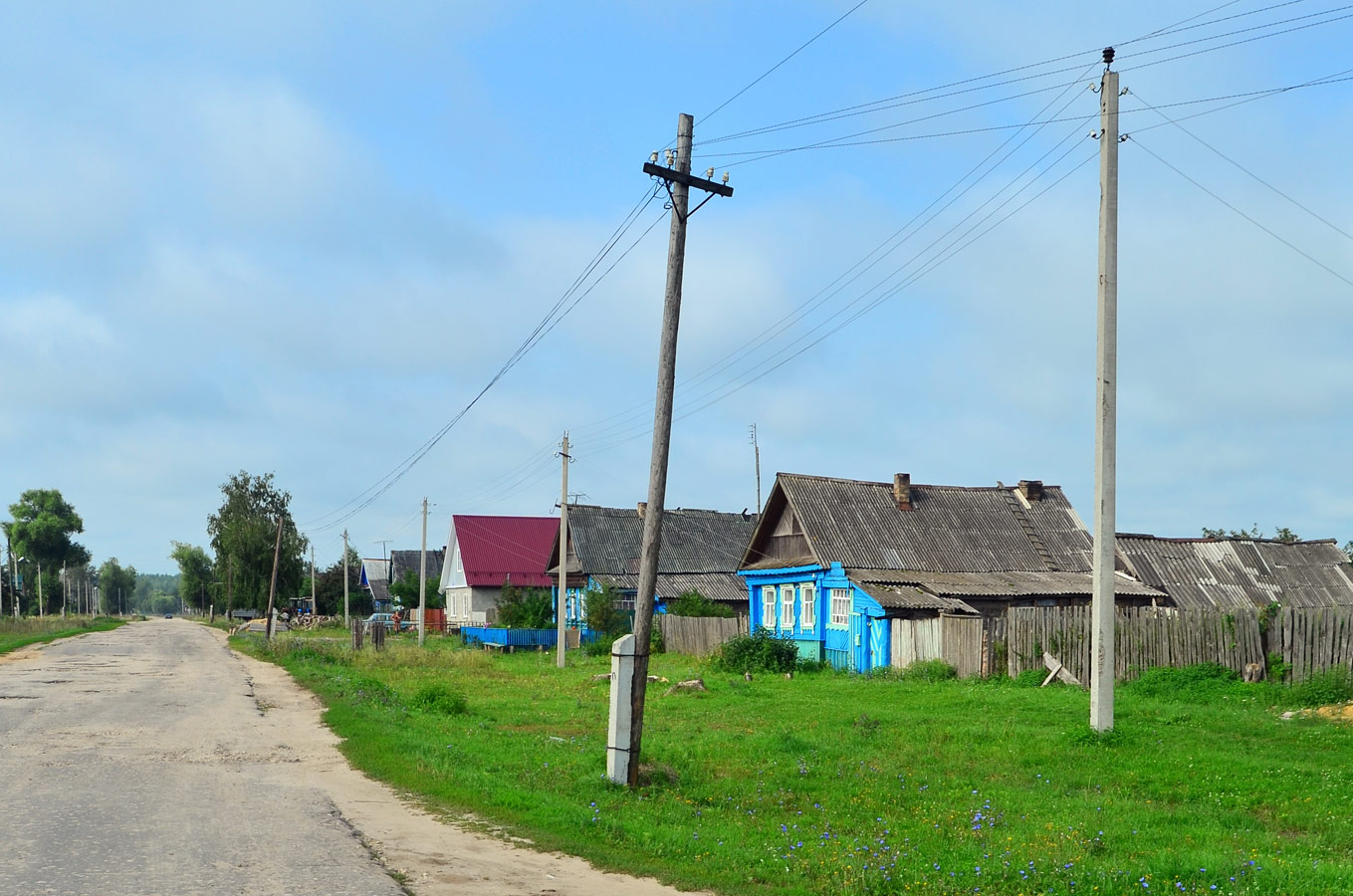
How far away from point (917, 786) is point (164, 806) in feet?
25.3

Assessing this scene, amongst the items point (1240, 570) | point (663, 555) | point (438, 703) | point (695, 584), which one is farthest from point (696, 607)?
point (438, 703)

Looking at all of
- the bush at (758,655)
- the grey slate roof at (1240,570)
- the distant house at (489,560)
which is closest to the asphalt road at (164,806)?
the bush at (758,655)

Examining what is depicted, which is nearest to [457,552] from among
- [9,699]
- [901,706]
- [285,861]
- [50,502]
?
[9,699]

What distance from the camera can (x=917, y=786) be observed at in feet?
40.5

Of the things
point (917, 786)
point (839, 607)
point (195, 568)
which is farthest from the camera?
point (195, 568)

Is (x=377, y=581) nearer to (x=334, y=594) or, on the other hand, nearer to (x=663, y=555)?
(x=334, y=594)

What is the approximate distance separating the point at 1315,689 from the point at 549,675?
724 inches

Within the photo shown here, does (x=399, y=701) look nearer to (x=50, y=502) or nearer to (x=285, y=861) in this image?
(x=285, y=861)

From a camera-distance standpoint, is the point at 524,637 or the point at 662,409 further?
the point at 524,637

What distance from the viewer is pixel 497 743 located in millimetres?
15961

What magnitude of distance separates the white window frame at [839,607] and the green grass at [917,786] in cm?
991

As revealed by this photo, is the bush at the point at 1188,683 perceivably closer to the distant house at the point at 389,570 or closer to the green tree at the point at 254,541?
the distant house at the point at 389,570

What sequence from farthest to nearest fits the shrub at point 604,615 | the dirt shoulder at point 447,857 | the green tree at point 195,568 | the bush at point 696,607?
the green tree at point 195,568
the shrub at point 604,615
the bush at point 696,607
the dirt shoulder at point 447,857

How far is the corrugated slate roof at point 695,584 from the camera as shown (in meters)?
48.1
